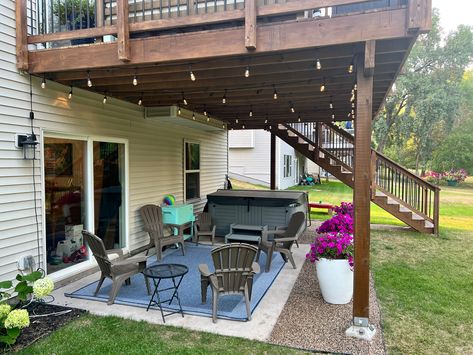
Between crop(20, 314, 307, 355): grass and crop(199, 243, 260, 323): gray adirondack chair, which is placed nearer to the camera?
crop(20, 314, 307, 355): grass

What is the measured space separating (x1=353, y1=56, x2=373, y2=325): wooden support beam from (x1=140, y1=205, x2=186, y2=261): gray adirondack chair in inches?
145

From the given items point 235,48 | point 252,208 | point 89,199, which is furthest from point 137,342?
point 252,208

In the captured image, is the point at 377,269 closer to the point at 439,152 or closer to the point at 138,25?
the point at 138,25

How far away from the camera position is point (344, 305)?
4289mm

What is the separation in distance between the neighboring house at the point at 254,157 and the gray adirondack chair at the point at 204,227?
39.2 ft

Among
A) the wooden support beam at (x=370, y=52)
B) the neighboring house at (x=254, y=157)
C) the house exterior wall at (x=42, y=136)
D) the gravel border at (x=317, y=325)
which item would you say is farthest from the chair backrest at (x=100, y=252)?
the neighboring house at (x=254, y=157)

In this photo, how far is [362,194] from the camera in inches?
143

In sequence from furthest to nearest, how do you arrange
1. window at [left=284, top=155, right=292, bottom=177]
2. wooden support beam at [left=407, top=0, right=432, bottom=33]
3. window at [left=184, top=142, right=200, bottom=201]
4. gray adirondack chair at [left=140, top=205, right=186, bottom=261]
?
window at [left=284, top=155, right=292, bottom=177]
window at [left=184, top=142, right=200, bottom=201]
gray adirondack chair at [left=140, top=205, right=186, bottom=261]
wooden support beam at [left=407, top=0, right=432, bottom=33]

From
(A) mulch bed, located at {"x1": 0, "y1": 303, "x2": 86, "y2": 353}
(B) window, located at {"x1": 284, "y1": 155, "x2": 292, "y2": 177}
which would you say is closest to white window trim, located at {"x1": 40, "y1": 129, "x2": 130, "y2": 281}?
(A) mulch bed, located at {"x1": 0, "y1": 303, "x2": 86, "y2": 353}

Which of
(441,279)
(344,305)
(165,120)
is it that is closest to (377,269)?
(441,279)

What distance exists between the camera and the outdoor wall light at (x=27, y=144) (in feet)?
13.8

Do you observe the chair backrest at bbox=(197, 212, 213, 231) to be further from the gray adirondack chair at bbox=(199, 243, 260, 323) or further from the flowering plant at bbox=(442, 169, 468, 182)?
the flowering plant at bbox=(442, 169, 468, 182)

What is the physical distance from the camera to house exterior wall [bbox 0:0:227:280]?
4086 mm

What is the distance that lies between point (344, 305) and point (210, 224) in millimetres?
4048
